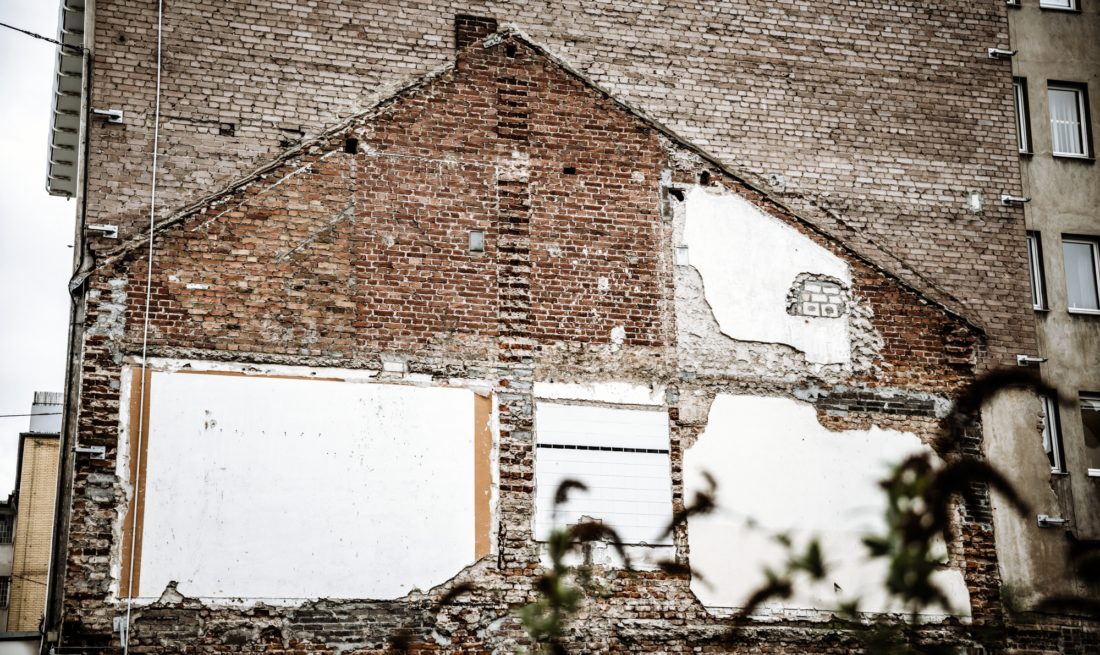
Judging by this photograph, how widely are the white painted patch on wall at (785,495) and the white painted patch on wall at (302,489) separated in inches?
106

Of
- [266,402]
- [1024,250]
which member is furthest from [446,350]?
[1024,250]

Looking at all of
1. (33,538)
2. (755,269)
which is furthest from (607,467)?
(33,538)

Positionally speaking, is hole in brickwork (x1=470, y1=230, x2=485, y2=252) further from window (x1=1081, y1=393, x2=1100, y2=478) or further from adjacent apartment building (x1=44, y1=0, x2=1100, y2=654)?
window (x1=1081, y1=393, x2=1100, y2=478)

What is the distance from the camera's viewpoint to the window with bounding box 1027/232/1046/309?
50.2 ft

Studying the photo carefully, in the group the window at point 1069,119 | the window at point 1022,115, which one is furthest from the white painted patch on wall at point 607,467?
the window at point 1069,119

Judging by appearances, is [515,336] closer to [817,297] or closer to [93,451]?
[817,297]

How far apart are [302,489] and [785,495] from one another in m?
5.24

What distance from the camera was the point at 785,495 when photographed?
516 inches

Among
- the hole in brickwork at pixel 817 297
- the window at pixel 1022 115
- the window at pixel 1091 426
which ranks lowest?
the window at pixel 1091 426

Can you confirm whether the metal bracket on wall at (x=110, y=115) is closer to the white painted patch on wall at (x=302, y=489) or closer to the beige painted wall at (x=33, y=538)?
the white painted patch on wall at (x=302, y=489)

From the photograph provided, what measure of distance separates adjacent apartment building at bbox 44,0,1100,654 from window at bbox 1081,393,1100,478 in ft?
0.54

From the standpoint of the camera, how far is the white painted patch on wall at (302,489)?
37.7 ft

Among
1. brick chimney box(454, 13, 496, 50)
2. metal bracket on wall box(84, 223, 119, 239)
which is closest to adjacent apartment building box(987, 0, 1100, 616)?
brick chimney box(454, 13, 496, 50)

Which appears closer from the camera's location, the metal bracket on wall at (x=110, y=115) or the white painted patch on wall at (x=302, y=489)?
the white painted patch on wall at (x=302, y=489)
